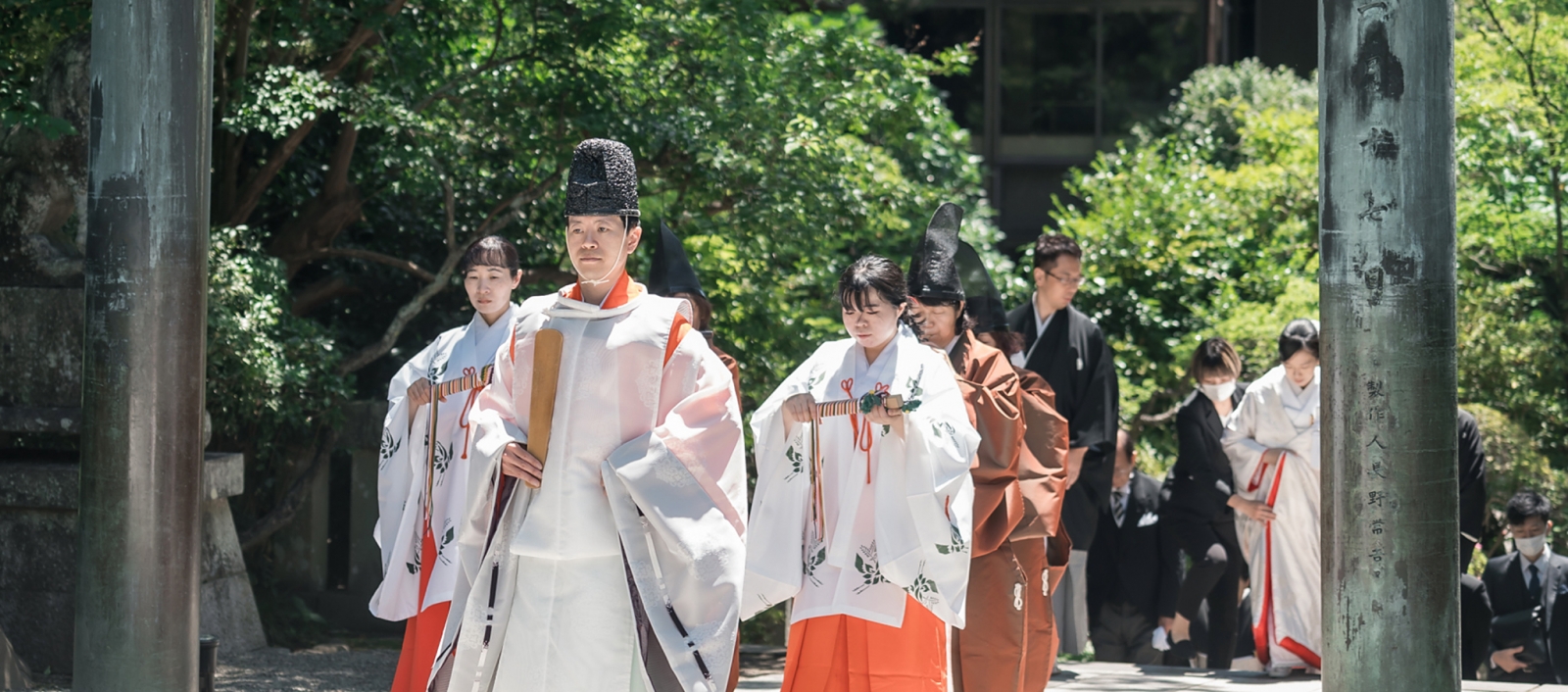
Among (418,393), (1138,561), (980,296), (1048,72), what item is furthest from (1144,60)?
(418,393)

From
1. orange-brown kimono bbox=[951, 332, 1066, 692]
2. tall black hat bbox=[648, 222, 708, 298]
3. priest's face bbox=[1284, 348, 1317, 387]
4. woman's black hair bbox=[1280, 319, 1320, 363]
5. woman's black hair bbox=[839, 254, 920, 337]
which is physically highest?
tall black hat bbox=[648, 222, 708, 298]

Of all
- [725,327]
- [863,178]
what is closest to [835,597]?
[725,327]

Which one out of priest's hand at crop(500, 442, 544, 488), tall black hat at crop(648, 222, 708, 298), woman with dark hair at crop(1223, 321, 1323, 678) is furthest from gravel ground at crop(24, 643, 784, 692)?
priest's hand at crop(500, 442, 544, 488)

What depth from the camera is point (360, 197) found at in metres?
9.16

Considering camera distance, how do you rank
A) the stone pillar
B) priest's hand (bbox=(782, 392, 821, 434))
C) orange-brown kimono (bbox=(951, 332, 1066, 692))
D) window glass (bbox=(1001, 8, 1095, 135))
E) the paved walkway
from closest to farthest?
priest's hand (bbox=(782, 392, 821, 434)) < orange-brown kimono (bbox=(951, 332, 1066, 692)) < the paved walkway < the stone pillar < window glass (bbox=(1001, 8, 1095, 135))

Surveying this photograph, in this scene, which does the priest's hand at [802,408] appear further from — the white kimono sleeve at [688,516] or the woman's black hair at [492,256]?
the woman's black hair at [492,256]

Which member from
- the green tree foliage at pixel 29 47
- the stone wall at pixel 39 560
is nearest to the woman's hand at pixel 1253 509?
the stone wall at pixel 39 560

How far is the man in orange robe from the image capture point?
532 cm

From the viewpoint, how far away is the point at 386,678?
6.98 m

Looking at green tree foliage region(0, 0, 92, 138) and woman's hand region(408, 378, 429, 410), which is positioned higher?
green tree foliage region(0, 0, 92, 138)

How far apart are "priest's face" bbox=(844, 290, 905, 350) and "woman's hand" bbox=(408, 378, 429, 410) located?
66.6 inches

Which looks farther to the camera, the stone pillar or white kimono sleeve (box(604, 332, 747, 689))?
the stone pillar

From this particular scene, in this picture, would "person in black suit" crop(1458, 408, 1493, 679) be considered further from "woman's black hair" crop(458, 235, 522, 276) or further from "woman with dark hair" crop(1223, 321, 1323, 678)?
"woman's black hair" crop(458, 235, 522, 276)

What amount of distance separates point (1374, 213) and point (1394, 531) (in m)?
0.87
